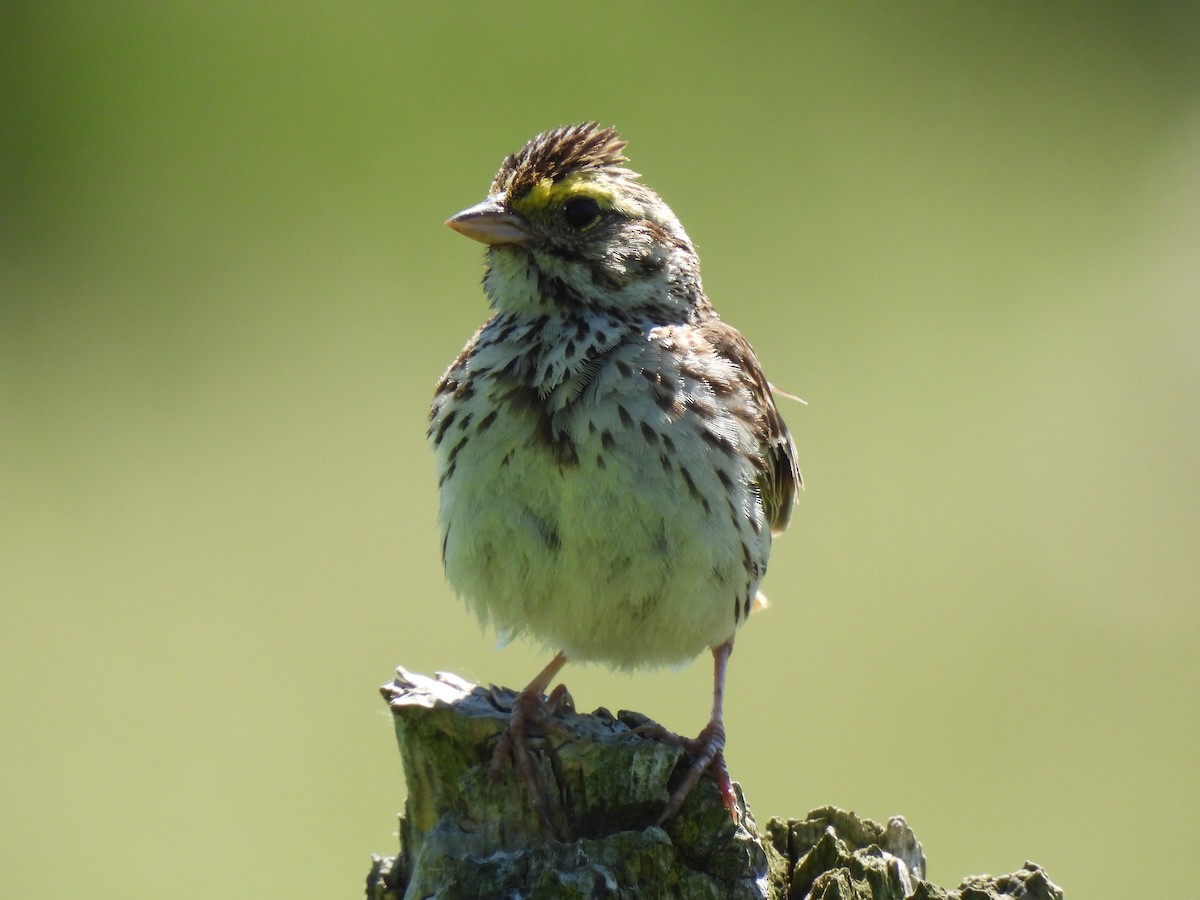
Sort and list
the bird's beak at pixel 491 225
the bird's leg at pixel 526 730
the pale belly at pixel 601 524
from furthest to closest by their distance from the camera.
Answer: the bird's beak at pixel 491 225 < the pale belly at pixel 601 524 < the bird's leg at pixel 526 730

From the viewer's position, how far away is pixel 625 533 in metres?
3.45

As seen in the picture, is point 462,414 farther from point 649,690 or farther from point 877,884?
point 649,690

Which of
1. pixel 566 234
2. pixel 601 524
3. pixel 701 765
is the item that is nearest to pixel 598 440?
pixel 601 524

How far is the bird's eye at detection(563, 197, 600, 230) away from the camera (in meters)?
3.77

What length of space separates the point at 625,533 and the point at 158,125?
8012 millimetres

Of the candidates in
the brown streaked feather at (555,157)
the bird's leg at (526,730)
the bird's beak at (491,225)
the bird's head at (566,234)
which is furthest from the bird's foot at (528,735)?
the brown streaked feather at (555,157)

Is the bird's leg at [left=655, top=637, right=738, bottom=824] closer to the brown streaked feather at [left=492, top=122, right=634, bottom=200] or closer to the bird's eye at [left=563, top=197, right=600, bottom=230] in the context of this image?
the bird's eye at [left=563, top=197, right=600, bottom=230]

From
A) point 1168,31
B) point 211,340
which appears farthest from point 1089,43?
point 211,340

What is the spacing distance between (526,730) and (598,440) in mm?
671

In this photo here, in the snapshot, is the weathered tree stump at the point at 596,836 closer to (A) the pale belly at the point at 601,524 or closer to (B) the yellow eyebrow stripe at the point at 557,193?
(A) the pale belly at the point at 601,524

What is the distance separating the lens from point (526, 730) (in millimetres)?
3215

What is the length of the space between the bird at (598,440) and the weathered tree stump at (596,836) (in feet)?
0.32

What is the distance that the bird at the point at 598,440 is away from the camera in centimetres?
346

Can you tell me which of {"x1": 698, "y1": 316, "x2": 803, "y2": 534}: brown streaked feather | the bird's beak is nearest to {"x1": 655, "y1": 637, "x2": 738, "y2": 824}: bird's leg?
{"x1": 698, "y1": 316, "x2": 803, "y2": 534}: brown streaked feather
